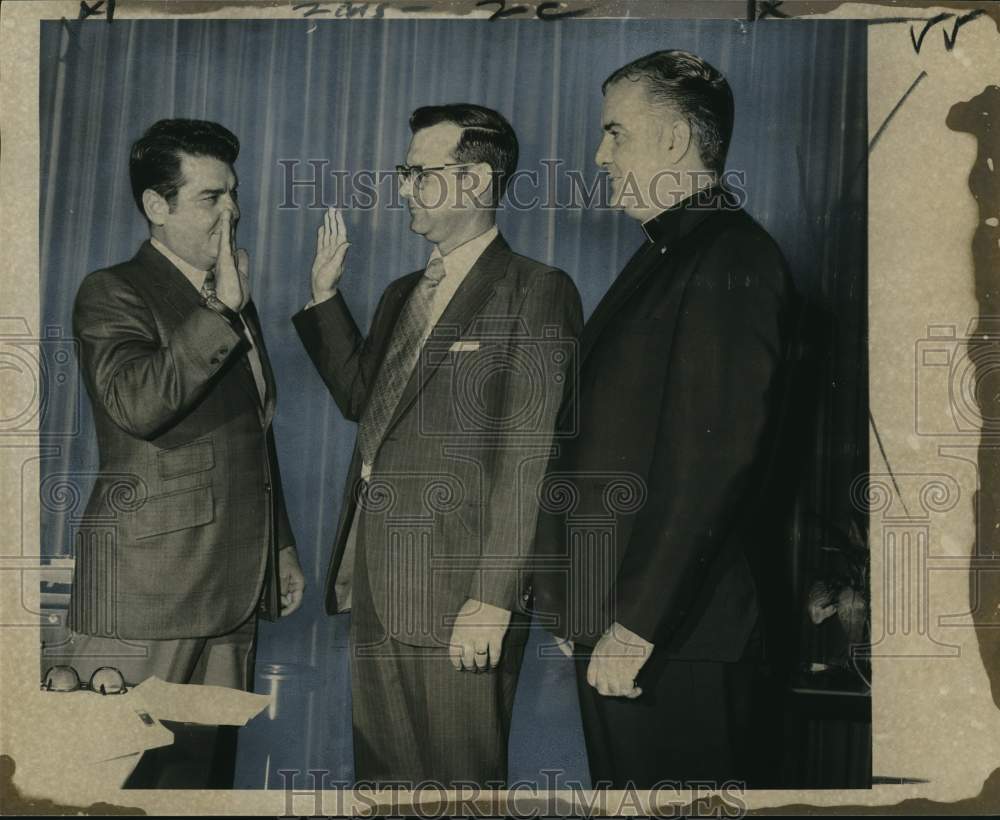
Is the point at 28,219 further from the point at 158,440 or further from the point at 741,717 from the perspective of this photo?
the point at 741,717

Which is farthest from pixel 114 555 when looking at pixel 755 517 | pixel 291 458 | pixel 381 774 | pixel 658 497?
pixel 755 517

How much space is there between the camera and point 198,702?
3.66 metres

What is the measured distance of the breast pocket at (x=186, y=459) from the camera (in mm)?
3660

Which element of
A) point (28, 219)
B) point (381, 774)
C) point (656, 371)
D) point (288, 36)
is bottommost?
point (381, 774)

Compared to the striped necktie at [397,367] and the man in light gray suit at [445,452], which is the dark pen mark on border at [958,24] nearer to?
the man in light gray suit at [445,452]

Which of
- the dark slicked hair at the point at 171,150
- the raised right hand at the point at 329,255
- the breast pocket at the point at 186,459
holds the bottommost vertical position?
the breast pocket at the point at 186,459

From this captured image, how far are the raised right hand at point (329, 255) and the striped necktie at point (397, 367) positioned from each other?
0.74 feet

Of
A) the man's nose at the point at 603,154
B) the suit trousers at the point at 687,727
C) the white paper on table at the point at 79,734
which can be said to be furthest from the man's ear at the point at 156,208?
the suit trousers at the point at 687,727

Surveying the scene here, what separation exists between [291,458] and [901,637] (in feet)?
5.95

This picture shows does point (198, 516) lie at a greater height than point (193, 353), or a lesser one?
lesser

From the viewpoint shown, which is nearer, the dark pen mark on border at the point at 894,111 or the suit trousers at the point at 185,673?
the suit trousers at the point at 185,673

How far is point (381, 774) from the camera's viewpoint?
3.65 m

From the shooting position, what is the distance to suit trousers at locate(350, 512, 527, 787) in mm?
3615

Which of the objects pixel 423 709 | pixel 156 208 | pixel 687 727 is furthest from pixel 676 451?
pixel 156 208
